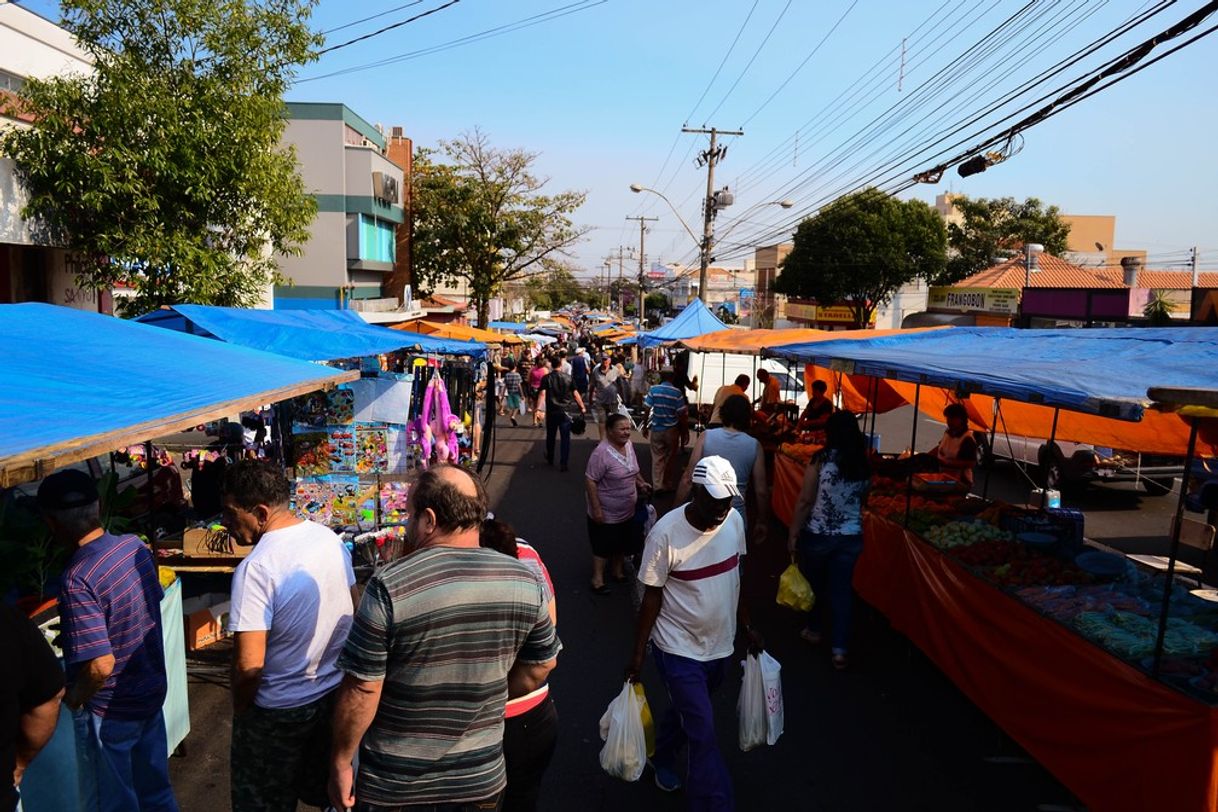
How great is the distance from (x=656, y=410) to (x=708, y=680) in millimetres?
7205

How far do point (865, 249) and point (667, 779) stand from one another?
40.4 metres

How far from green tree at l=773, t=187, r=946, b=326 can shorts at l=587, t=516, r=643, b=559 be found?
36.1m

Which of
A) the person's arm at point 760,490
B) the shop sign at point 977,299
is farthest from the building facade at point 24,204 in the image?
the shop sign at point 977,299

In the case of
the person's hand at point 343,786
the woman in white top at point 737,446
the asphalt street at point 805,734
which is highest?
the woman in white top at point 737,446

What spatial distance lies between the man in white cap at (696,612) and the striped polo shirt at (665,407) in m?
7.05

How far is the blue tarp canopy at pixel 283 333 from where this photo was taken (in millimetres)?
→ 8062

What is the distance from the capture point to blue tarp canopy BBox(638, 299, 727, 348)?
1742cm

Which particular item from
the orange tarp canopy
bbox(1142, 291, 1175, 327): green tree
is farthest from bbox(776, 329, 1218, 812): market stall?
Result: bbox(1142, 291, 1175, 327): green tree

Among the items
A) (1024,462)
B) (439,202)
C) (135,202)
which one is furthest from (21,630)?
(439,202)

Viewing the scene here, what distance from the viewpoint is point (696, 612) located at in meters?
3.96

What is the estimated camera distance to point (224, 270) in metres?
12.0

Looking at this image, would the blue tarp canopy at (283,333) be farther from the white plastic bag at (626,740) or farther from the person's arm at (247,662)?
the person's arm at (247,662)

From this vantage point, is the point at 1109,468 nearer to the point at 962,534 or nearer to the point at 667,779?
the point at 962,534

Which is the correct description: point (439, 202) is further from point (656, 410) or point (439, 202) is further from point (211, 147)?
point (656, 410)
